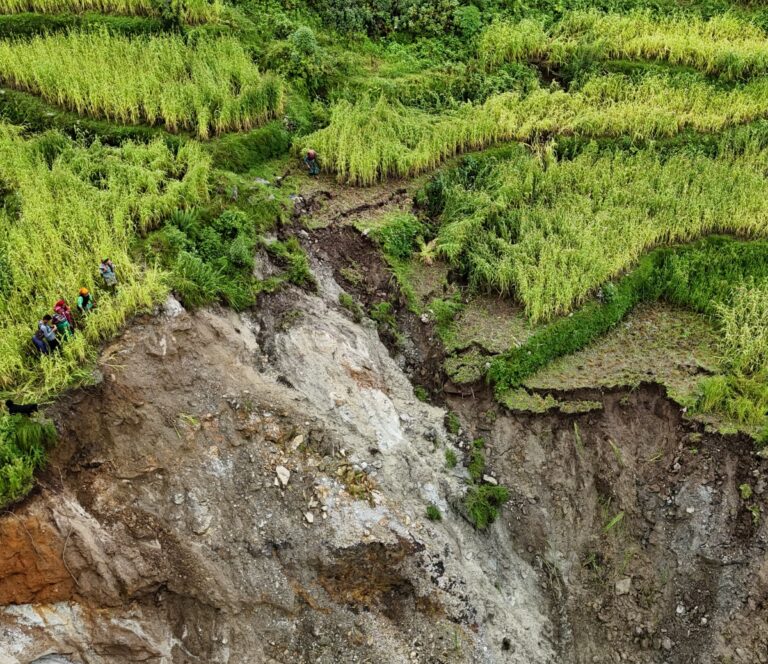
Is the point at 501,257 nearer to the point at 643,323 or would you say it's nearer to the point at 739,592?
the point at 643,323

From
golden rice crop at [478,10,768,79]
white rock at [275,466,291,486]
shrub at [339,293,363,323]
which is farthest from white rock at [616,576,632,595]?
golden rice crop at [478,10,768,79]

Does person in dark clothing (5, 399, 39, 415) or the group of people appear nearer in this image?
person in dark clothing (5, 399, 39, 415)

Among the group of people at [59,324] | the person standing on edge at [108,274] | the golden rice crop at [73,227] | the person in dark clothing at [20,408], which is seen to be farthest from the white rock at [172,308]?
the person in dark clothing at [20,408]

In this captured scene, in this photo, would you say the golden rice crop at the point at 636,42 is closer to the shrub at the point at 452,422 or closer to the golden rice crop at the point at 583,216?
the golden rice crop at the point at 583,216

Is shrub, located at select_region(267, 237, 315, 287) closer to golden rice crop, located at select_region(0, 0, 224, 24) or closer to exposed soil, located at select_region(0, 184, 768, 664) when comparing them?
exposed soil, located at select_region(0, 184, 768, 664)

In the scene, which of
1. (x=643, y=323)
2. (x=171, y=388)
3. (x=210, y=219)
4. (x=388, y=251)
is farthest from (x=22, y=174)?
(x=643, y=323)
